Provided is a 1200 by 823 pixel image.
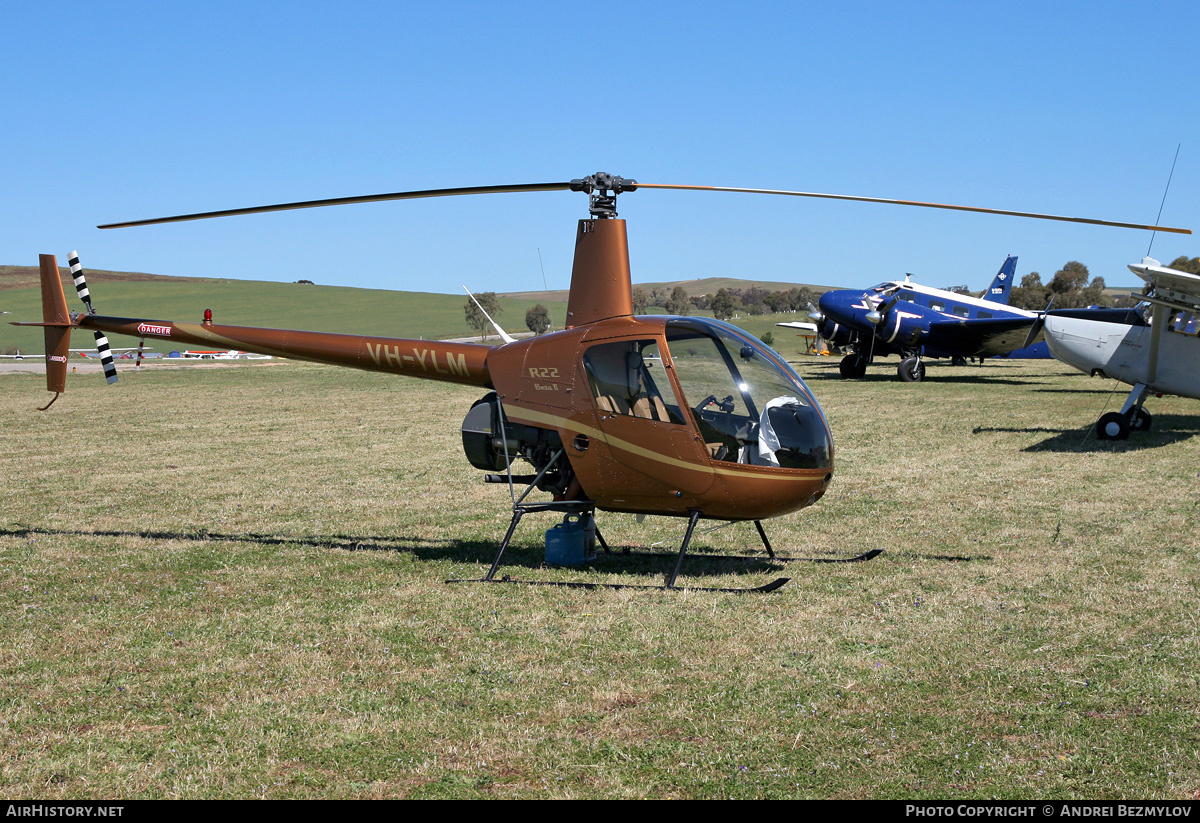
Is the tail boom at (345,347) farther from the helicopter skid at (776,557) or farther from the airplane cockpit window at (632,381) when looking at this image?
the helicopter skid at (776,557)

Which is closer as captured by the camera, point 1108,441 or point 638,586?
point 638,586

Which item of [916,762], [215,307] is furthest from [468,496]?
[215,307]

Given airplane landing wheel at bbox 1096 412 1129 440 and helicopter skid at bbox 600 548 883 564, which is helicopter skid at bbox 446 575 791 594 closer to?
helicopter skid at bbox 600 548 883 564

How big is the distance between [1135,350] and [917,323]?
14145 millimetres

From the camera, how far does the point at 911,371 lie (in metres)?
28.9

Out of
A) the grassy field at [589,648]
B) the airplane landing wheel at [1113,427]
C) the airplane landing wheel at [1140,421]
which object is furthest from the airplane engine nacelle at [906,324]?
the grassy field at [589,648]

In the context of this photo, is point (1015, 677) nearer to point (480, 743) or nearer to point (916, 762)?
point (916, 762)

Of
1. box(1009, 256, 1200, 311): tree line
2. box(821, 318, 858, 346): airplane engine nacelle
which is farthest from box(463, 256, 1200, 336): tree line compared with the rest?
box(821, 318, 858, 346): airplane engine nacelle

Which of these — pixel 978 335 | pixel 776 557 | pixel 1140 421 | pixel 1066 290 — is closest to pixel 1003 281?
pixel 978 335

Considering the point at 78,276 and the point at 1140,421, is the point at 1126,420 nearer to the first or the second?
the point at 1140,421

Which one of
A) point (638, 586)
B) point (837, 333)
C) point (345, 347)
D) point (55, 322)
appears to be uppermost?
point (345, 347)

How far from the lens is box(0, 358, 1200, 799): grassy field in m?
4.18

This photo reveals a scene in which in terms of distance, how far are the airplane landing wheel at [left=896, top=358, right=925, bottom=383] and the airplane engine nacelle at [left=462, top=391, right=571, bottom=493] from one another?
2315 cm
